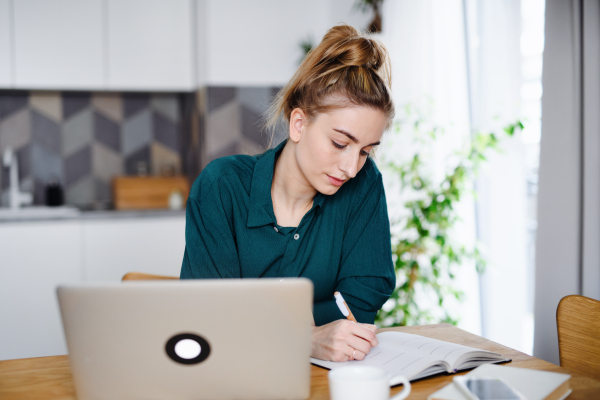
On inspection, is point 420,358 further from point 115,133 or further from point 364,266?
point 115,133

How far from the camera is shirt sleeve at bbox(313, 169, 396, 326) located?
1287 millimetres

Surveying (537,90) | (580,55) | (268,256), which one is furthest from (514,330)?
(268,256)

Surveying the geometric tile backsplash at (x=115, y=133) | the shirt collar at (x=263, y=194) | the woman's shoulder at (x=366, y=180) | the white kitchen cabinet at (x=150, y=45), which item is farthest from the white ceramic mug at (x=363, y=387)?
the white kitchen cabinet at (x=150, y=45)

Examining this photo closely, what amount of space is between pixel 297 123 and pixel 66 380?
0.75 metres

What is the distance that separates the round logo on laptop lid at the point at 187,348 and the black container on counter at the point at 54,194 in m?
2.94

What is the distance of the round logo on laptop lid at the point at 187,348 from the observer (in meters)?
0.70

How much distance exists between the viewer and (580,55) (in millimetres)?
1584

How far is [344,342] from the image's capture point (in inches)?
37.9

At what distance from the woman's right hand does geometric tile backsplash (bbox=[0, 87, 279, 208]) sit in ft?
7.51

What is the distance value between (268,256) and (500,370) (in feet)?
2.08

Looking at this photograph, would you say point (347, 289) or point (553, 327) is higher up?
point (347, 289)

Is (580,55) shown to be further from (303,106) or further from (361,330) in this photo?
(361,330)

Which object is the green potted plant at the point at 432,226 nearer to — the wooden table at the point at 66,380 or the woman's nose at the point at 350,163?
the woman's nose at the point at 350,163

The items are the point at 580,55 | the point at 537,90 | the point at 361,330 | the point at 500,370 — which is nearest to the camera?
the point at 500,370
